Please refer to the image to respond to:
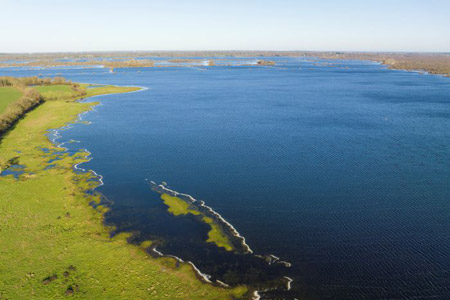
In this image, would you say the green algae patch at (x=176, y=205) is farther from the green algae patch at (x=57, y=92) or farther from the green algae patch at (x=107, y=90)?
the green algae patch at (x=107, y=90)

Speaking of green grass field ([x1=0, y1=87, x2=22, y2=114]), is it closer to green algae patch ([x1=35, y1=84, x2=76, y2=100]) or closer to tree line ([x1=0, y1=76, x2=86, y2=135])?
tree line ([x1=0, y1=76, x2=86, y2=135])

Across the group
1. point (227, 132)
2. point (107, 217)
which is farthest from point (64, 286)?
point (227, 132)

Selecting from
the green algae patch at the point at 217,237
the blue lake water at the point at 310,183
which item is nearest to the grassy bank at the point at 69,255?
the blue lake water at the point at 310,183

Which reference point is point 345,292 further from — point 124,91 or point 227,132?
point 124,91

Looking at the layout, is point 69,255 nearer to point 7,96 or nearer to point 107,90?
point 7,96

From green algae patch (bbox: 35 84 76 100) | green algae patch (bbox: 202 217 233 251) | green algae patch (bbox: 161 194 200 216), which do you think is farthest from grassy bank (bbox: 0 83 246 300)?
green algae patch (bbox: 35 84 76 100)
